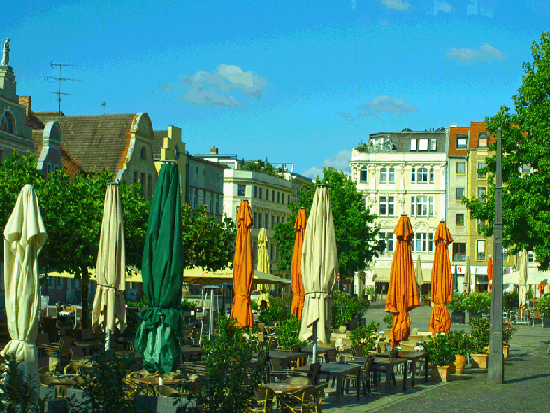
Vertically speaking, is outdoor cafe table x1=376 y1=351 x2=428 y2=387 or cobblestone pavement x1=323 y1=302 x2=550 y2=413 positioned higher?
outdoor cafe table x1=376 y1=351 x2=428 y2=387

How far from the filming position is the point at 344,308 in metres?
32.8

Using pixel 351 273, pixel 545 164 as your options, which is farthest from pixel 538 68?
pixel 351 273

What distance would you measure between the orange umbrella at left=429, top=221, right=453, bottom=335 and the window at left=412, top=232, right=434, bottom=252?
5776 centimetres

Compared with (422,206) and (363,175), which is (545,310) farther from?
(363,175)

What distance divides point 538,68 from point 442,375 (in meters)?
14.4

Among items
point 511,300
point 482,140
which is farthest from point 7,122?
point 482,140

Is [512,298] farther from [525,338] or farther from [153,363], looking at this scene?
[153,363]

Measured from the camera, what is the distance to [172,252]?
12.6 meters

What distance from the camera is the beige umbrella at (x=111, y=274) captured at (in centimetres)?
1792

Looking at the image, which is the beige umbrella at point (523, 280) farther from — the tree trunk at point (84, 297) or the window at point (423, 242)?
the window at point (423, 242)

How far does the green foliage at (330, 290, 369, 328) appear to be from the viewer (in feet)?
94.4

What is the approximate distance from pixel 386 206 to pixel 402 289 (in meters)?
63.7

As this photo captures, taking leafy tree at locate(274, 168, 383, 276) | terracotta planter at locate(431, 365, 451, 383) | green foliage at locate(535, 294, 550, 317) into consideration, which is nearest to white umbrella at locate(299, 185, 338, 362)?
terracotta planter at locate(431, 365, 451, 383)

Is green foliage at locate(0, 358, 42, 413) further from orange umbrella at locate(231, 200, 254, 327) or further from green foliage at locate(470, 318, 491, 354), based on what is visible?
green foliage at locate(470, 318, 491, 354)
